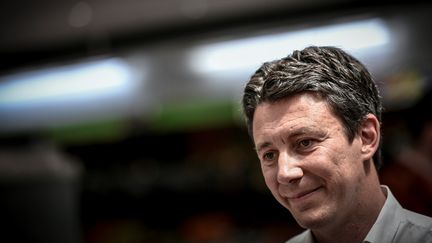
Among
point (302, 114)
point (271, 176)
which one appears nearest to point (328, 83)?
point (302, 114)

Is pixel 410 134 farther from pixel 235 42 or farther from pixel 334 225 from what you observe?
pixel 235 42

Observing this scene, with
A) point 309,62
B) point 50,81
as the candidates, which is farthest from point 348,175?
point 50,81

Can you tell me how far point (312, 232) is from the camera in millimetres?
924

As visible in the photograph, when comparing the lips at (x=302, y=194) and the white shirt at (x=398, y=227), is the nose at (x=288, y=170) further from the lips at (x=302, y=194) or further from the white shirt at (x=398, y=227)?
the white shirt at (x=398, y=227)

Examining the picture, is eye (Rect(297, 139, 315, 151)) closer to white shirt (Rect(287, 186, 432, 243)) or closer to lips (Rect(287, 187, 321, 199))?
lips (Rect(287, 187, 321, 199))

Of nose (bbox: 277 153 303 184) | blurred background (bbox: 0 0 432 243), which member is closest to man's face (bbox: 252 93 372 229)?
nose (bbox: 277 153 303 184)

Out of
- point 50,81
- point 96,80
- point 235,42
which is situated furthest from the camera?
point 50,81

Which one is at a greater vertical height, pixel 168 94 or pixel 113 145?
pixel 168 94

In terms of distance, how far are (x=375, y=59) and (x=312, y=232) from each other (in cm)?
56

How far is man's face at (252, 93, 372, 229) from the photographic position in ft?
2.70

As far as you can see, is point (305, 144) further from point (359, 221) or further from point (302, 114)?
point (359, 221)

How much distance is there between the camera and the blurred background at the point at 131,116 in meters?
2.06

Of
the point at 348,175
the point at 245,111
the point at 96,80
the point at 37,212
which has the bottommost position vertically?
the point at 37,212

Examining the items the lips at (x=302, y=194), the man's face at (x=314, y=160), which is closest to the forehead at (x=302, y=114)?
the man's face at (x=314, y=160)
